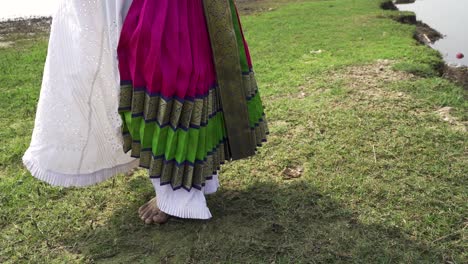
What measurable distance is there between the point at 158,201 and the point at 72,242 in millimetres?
425

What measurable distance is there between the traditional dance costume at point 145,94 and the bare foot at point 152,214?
10cm

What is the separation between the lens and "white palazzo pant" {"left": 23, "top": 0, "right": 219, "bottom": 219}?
6.55ft

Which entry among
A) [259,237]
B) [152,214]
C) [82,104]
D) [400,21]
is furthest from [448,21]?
[82,104]

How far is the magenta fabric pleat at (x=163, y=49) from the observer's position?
6.26 ft

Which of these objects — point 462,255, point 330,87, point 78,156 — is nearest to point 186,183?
point 78,156

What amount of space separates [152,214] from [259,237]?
1.70 feet

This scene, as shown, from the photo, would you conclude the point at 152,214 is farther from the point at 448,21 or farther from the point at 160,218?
the point at 448,21

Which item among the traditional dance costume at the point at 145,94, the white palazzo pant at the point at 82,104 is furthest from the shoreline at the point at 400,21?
the white palazzo pant at the point at 82,104

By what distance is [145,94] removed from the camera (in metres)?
2.00

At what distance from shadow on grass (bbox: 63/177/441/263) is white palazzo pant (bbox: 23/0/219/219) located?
127 mm

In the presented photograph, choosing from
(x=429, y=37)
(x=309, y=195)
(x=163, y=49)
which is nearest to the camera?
(x=163, y=49)

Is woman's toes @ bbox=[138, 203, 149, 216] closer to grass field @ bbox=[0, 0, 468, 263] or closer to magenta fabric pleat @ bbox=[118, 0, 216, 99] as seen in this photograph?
grass field @ bbox=[0, 0, 468, 263]

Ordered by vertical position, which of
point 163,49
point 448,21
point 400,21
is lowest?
point 448,21

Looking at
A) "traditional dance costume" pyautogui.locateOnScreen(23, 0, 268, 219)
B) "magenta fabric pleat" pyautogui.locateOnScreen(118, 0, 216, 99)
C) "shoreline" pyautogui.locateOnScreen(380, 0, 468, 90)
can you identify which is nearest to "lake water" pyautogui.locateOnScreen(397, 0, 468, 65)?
"shoreline" pyautogui.locateOnScreen(380, 0, 468, 90)
